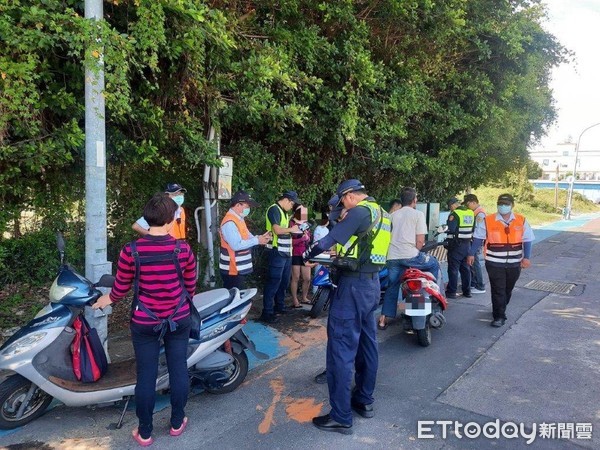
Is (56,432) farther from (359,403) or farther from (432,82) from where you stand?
(432,82)

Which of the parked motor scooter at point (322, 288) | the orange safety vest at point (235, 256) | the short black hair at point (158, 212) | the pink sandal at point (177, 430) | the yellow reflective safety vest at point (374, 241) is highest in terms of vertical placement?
the short black hair at point (158, 212)

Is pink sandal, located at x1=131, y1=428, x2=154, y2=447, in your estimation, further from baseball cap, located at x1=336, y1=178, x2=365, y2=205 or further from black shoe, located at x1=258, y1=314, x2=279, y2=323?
black shoe, located at x1=258, y1=314, x2=279, y2=323

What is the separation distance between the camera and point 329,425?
3.29m

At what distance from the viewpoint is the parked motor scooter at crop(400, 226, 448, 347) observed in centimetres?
491

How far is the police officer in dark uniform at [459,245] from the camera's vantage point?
7.29m

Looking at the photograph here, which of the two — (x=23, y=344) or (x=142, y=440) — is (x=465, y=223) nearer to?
(x=142, y=440)

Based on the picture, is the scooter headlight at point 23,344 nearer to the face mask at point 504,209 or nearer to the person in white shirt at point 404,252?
the person in white shirt at point 404,252

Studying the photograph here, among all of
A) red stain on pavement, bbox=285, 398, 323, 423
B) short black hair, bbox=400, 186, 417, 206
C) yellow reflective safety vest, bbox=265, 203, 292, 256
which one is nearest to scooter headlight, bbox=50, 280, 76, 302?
red stain on pavement, bbox=285, 398, 323, 423

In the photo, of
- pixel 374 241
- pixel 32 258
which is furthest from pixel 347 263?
pixel 32 258

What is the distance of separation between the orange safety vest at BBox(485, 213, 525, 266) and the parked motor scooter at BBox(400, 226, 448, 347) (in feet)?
3.22

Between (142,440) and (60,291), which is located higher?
(60,291)

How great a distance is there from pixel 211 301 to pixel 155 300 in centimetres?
88

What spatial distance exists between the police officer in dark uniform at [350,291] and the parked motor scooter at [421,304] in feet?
5.24

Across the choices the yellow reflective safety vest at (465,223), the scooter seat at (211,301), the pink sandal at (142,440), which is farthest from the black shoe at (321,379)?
the yellow reflective safety vest at (465,223)
